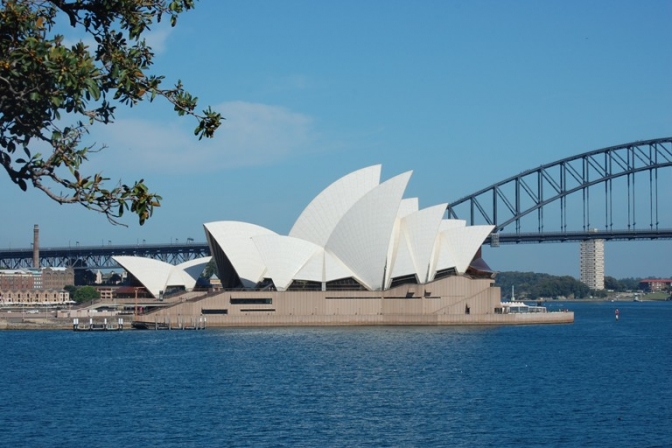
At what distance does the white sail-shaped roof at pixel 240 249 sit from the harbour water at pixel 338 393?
17.5m

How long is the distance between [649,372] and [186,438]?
23909 mm

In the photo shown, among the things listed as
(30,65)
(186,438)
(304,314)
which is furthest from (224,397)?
(304,314)

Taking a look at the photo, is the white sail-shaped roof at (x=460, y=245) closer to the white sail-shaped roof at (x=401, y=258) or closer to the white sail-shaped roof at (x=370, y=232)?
the white sail-shaped roof at (x=401, y=258)

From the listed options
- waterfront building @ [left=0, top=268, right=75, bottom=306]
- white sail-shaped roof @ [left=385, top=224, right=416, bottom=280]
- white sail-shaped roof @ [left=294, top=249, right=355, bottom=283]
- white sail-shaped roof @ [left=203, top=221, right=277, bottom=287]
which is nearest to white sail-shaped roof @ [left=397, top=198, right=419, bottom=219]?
white sail-shaped roof @ [left=385, top=224, right=416, bottom=280]

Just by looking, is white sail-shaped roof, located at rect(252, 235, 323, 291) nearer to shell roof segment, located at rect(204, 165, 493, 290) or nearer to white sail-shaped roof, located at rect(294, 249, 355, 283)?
shell roof segment, located at rect(204, 165, 493, 290)

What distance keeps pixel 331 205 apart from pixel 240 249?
8.39 meters

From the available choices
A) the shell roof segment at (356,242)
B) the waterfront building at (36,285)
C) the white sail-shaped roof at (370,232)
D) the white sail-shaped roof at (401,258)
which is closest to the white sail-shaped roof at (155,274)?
the shell roof segment at (356,242)

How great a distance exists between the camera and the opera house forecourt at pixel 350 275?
74.8 meters

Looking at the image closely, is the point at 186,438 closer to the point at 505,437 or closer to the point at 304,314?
the point at 505,437

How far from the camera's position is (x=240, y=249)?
260 ft

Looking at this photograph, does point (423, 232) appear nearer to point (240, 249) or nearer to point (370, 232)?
point (370, 232)

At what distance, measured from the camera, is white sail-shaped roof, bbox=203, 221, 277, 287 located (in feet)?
257

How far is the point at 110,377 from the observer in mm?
40500

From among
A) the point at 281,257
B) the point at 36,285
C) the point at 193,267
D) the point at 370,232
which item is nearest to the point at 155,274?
the point at 193,267
